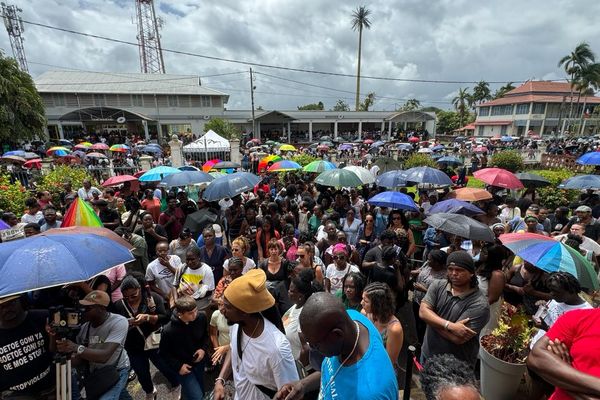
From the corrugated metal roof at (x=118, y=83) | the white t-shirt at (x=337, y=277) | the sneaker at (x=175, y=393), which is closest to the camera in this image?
the sneaker at (x=175, y=393)

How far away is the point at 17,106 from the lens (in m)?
19.2

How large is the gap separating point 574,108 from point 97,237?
71.2 metres

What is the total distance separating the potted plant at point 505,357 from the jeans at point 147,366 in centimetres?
314

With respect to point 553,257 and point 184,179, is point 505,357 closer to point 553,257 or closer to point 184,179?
point 553,257

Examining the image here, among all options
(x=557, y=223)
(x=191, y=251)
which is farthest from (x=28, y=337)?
(x=557, y=223)

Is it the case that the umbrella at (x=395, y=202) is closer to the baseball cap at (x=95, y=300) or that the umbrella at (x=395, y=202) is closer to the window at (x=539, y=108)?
the baseball cap at (x=95, y=300)

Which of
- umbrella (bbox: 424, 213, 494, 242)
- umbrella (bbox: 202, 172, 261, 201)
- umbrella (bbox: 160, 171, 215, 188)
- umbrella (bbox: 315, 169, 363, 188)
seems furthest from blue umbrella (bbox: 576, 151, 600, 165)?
umbrella (bbox: 160, 171, 215, 188)

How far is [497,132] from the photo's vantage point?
180 feet

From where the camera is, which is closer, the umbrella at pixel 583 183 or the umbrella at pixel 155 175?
the umbrella at pixel 583 183

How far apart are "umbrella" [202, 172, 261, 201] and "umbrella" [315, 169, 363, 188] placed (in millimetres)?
1840

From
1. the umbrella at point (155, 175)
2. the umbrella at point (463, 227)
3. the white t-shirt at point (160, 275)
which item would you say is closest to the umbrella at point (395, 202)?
the umbrella at point (463, 227)

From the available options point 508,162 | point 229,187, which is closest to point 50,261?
point 229,187

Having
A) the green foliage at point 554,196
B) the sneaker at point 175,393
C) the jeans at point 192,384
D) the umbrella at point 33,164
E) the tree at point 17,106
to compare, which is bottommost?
the sneaker at point 175,393

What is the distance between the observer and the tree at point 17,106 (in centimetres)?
1836
